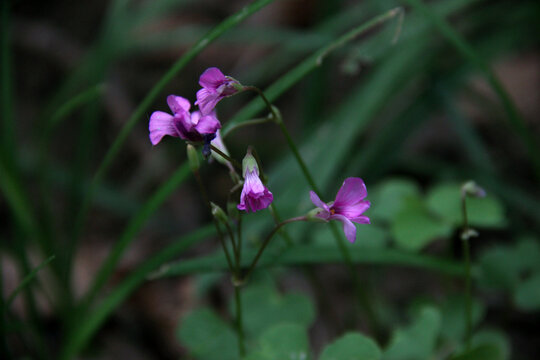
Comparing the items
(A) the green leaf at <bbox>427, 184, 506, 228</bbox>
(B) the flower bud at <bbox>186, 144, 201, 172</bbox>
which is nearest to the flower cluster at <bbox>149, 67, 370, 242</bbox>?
(B) the flower bud at <bbox>186, 144, 201, 172</bbox>

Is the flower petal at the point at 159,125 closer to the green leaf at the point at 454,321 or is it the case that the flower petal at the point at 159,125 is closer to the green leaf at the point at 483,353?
the green leaf at the point at 483,353

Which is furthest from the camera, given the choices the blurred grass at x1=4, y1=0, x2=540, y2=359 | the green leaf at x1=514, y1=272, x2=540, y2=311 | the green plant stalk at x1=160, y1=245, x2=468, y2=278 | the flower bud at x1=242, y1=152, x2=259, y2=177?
the blurred grass at x1=4, y1=0, x2=540, y2=359

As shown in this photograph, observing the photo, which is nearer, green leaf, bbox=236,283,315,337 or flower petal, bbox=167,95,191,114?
flower petal, bbox=167,95,191,114

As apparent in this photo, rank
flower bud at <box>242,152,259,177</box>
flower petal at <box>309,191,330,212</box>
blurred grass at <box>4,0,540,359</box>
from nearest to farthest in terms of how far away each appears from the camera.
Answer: flower petal at <box>309,191,330,212</box>
flower bud at <box>242,152,259,177</box>
blurred grass at <box>4,0,540,359</box>

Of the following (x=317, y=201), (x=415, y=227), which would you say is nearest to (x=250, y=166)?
(x=317, y=201)

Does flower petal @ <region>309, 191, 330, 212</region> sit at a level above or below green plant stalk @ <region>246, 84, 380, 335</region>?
below

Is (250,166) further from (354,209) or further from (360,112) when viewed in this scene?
(360,112)

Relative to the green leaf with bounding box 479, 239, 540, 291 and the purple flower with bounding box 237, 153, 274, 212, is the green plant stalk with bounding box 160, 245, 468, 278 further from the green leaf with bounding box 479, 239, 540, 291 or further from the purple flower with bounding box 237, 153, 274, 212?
the purple flower with bounding box 237, 153, 274, 212

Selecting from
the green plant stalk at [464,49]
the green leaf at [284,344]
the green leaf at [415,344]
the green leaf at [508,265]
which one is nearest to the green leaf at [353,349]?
the green leaf at [284,344]

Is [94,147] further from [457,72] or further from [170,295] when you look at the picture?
[457,72]
